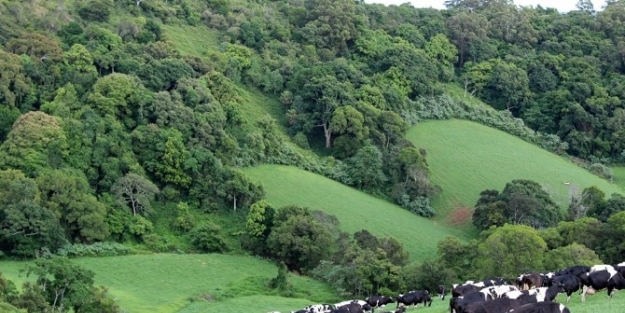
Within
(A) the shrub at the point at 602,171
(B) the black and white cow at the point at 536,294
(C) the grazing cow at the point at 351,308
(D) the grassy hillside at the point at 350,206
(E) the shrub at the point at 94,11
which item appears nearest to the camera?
(B) the black and white cow at the point at 536,294

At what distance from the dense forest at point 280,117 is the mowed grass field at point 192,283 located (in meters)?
1.85

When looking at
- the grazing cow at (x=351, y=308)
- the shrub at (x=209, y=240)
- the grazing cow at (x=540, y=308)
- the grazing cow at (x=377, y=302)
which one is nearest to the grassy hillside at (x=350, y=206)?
the shrub at (x=209, y=240)

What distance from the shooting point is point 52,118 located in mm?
56281

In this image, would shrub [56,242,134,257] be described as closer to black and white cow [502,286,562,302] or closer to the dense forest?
the dense forest

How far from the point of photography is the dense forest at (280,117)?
165ft

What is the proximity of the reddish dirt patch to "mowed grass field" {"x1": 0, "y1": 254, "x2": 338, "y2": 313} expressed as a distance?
18.1 meters

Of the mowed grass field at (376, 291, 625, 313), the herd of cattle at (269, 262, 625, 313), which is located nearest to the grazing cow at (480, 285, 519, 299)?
the herd of cattle at (269, 262, 625, 313)

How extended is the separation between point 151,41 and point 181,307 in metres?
38.9

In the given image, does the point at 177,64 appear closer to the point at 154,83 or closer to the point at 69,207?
the point at 154,83

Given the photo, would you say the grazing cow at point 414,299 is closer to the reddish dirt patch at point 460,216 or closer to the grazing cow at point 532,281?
the grazing cow at point 532,281

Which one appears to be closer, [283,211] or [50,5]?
[283,211]

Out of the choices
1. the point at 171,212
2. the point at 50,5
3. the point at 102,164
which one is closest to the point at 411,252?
the point at 171,212

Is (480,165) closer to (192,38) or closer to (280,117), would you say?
(280,117)

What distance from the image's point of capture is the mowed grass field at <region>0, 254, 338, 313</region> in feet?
137
